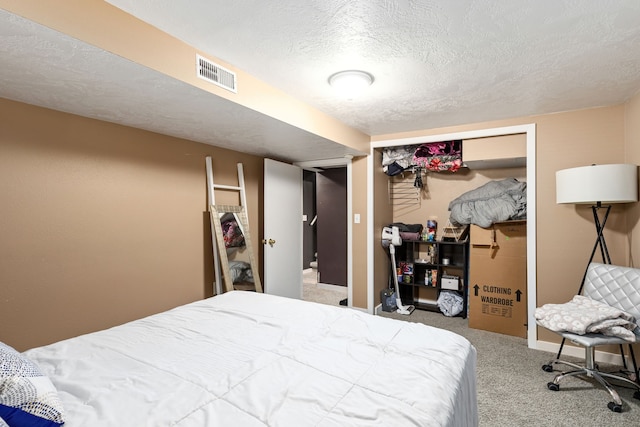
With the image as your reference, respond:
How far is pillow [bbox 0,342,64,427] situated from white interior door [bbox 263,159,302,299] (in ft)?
9.80

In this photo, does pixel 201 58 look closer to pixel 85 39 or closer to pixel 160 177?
pixel 85 39

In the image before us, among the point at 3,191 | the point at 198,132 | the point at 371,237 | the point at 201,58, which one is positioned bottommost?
the point at 371,237

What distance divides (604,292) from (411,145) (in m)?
2.37

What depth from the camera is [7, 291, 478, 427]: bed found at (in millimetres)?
1007

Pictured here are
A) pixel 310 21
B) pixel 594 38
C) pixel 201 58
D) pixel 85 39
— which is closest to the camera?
pixel 85 39

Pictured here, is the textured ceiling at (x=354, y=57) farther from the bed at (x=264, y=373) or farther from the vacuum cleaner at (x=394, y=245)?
the vacuum cleaner at (x=394, y=245)

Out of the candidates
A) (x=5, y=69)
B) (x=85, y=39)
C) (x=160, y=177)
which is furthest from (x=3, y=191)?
(x=85, y=39)

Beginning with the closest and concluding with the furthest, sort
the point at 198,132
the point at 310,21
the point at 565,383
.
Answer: the point at 310,21, the point at 565,383, the point at 198,132

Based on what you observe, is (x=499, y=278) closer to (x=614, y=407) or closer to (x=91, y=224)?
(x=614, y=407)

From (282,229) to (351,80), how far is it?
95.0 inches

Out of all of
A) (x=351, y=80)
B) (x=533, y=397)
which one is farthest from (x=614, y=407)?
(x=351, y=80)

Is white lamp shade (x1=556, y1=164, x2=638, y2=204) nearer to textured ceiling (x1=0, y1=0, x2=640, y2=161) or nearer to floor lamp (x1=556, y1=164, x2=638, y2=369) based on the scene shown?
floor lamp (x1=556, y1=164, x2=638, y2=369)

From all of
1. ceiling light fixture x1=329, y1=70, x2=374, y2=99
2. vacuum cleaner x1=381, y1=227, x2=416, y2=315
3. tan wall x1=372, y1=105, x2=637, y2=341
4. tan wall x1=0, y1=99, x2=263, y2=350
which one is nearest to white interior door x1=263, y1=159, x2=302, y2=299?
tan wall x1=0, y1=99, x2=263, y2=350

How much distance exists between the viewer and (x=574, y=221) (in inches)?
116
